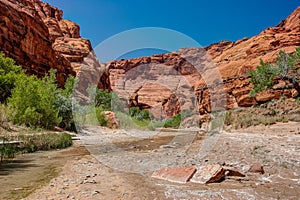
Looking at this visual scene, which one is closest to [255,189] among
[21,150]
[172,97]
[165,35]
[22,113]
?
[21,150]

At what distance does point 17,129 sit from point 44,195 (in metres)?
13.2

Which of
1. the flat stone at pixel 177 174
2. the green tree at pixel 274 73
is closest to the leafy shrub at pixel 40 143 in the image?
the flat stone at pixel 177 174

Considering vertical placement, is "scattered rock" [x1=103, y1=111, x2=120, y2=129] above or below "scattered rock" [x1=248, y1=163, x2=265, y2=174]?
above

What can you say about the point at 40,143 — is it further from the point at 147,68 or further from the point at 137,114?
the point at 147,68

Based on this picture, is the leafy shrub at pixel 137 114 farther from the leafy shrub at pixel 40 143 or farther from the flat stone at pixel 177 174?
the flat stone at pixel 177 174

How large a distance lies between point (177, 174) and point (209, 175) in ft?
2.55

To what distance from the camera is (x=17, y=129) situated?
15492 mm

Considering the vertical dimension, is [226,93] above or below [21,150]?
above

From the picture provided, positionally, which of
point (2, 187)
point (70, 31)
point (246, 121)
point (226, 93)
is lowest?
point (2, 187)

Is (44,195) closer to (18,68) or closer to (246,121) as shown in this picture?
(246,121)

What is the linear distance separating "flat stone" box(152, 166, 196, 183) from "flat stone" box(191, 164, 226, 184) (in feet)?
0.45

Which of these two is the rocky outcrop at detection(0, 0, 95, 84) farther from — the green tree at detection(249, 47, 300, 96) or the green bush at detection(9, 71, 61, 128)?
the green tree at detection(249, 47, 300, 96)

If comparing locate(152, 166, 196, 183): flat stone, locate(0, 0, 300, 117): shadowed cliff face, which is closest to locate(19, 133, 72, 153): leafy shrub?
locate(152, 166, 196, 183): flat stone

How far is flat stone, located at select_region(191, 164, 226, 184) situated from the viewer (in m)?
5.01
